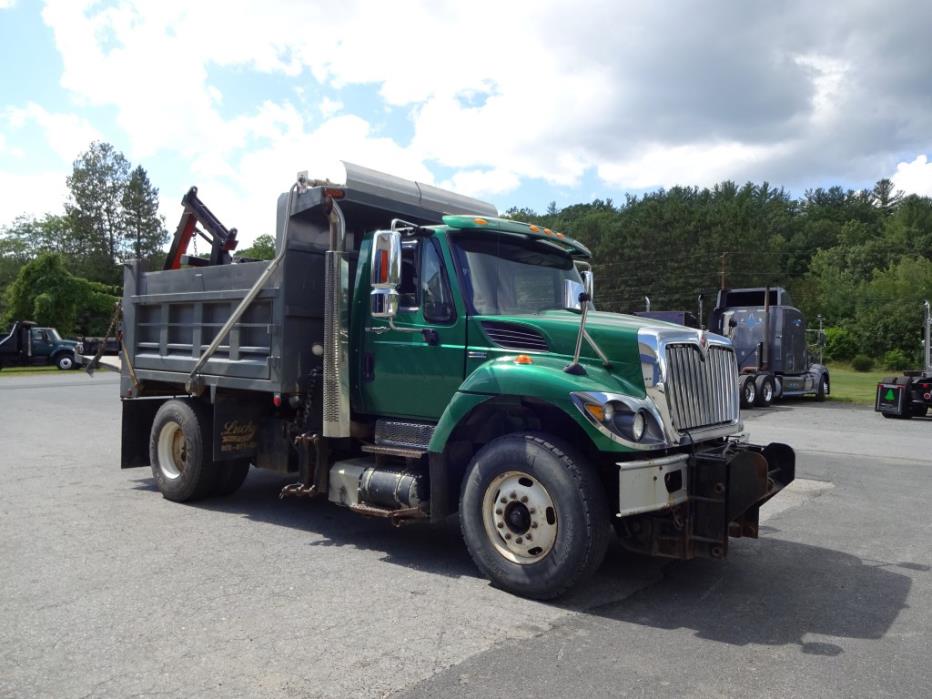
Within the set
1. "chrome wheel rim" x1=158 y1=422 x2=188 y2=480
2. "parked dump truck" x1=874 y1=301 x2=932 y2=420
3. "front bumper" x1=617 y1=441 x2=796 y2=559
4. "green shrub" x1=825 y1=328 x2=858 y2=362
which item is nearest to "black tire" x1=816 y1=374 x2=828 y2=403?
"parked dump truck" x1=874 y1=301 x2=932 y2=420

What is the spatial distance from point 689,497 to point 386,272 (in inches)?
106

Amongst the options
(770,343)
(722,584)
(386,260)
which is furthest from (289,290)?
(770,343)

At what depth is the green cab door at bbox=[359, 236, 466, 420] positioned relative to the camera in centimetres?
598

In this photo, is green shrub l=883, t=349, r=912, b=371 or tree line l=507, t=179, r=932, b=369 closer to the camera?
green shrub l=883, t=349, r=912, b=371

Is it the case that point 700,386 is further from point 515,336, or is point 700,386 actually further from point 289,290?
point 289,290

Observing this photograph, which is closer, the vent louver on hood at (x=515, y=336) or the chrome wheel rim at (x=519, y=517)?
the chrome wheel rim at (x=519, y=517)

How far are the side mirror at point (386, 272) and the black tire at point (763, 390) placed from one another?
702 inches

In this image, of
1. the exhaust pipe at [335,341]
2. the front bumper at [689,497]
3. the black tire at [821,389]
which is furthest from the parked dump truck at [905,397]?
the exhaust pipe at [335,341]

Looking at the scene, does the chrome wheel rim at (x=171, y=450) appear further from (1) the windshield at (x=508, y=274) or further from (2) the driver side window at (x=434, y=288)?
(1) the windshield at (x=508, y=274)

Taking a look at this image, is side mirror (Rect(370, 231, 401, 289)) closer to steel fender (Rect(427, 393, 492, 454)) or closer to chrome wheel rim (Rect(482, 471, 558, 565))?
steel fender (Rect(427, 393, 492, 454))

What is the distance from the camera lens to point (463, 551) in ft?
21.1

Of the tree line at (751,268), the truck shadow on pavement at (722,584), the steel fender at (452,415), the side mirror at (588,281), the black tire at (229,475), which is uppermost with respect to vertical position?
the tree line at (751,268)

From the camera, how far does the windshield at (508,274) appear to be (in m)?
5.99

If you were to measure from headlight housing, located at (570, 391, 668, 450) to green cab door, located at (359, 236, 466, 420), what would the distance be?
1.25 meters
